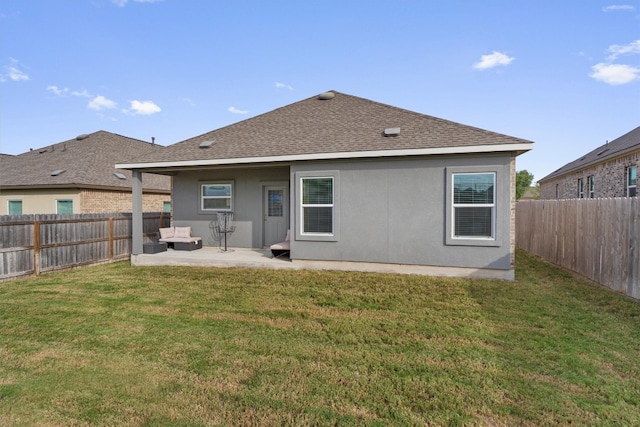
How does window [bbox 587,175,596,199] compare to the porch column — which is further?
window [bbox 587,175,596,199]

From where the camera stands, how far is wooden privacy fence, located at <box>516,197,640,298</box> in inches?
247

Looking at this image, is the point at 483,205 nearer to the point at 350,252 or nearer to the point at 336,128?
the point at 350,252

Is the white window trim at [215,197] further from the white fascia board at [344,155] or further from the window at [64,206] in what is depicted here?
the window at [64,206]

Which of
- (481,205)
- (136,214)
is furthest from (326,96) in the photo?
(136,214)

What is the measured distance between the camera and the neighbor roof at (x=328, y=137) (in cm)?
751

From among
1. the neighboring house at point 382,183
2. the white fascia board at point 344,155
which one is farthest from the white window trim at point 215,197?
the white fascia board at point 344,155

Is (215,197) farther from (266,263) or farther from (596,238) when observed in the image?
(596,238)

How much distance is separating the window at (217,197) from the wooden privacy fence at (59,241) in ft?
8.87

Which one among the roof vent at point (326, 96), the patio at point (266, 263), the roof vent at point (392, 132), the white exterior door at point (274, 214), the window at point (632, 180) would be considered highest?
the roof vent at point (326, 96)

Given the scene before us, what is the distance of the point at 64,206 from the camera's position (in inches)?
539

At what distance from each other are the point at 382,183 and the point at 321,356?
5.21m

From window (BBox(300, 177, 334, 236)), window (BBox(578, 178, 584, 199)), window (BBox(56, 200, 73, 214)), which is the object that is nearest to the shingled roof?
window (BBox(56, 200, 73, 214))

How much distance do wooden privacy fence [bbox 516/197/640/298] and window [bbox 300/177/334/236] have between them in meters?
6.13

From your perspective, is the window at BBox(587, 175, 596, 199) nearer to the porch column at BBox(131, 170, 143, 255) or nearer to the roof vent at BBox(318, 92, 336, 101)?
the roof vent at BBox(318, 92, 336, 101)
